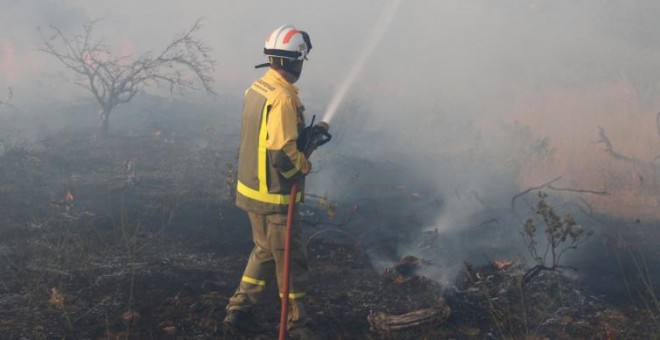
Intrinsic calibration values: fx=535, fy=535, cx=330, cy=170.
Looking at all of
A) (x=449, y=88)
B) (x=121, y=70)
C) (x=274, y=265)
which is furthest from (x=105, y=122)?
(x=449, y=88)

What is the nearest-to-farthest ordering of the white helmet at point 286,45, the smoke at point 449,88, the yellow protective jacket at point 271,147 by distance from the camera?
the yellow protective jacket at point 271,147
the white helmet at point 286,45
the smoke at point 449,88

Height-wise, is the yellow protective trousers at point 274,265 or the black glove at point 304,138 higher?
the black glove at point 304,138

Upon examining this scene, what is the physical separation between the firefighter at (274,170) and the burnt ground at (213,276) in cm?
33

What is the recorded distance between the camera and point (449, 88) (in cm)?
1526

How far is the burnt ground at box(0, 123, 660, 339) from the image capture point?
3.95 metres

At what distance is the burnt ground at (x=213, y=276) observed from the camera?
3.95m

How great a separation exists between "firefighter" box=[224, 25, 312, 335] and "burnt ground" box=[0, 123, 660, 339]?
0.33 meters

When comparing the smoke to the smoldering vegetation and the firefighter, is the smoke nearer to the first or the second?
the smoldering vegetation

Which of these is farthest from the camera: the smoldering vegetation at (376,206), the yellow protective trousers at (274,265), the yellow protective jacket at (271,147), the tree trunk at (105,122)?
the tree trunk at (105,122)

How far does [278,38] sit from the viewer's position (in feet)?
11.8

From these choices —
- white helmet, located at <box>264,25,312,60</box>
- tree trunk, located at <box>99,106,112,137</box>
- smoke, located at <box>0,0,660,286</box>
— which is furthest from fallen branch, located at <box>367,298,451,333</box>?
tree trunk, located at <box>99,106,112,137</box>

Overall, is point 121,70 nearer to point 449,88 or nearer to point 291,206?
point 291,206

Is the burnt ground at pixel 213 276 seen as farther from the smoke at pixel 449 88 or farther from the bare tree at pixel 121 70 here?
the bare tree at pixel 121 70

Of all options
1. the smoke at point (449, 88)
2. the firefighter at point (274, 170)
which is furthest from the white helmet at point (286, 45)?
the smoke at point (449, 88)
